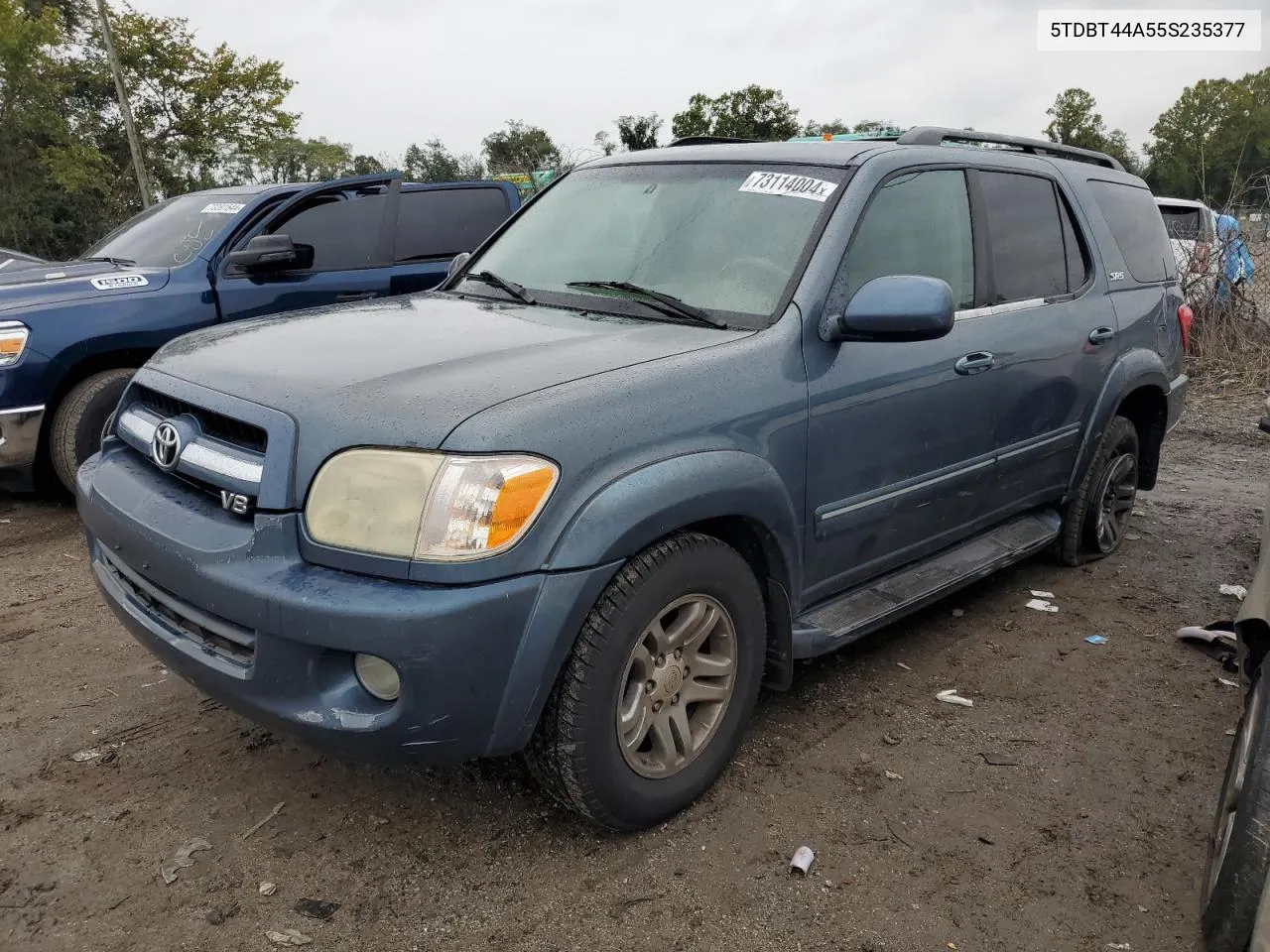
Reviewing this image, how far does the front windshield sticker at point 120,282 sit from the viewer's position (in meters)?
5.29

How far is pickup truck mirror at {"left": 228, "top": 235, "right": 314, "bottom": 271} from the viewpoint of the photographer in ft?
18.0

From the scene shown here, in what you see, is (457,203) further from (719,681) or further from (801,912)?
(801,912)

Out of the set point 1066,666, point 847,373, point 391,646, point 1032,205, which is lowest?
point 1066,666

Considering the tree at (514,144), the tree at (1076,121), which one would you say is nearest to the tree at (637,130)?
the tree at (514,144)

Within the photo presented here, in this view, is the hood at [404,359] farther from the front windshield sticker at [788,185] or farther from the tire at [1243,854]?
the tire at [1243,854]

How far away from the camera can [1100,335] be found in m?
4.09

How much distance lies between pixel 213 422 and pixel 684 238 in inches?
60.4

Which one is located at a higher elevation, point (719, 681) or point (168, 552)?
point (168, 552)

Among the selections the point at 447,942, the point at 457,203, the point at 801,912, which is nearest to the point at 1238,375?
the point at 457,203

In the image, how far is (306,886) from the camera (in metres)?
2.35

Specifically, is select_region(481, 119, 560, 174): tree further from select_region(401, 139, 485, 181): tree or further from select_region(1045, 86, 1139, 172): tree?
select_region(1045, 86, 1139, 172): tree

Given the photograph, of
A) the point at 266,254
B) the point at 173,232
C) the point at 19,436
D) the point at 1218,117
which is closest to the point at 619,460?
the point at 266,254

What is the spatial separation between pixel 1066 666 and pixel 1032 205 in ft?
6.04

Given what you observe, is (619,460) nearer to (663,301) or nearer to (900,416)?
(663,301)
